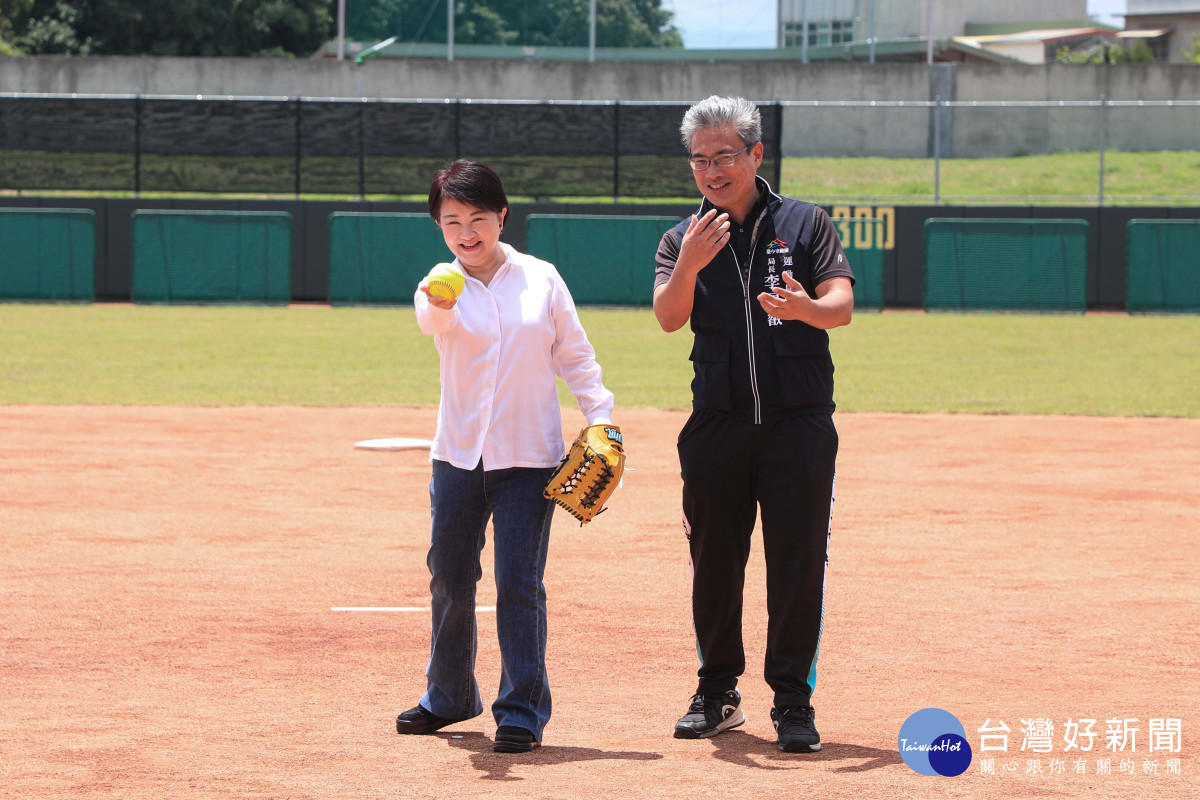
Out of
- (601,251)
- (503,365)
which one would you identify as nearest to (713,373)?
(503,365)

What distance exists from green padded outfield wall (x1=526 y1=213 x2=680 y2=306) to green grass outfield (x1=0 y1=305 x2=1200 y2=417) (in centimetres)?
59

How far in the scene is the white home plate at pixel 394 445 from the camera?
11984mm

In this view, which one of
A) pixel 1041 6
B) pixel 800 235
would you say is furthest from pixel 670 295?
pixel 1041 6

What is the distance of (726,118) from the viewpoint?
183 inches

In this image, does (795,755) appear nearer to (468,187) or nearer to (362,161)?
(468,187)

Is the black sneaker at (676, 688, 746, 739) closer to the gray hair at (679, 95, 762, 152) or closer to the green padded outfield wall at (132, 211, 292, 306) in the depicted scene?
the gray hair at (679, 95, 762, 152)

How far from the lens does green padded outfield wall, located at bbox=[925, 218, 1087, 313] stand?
26109 millimetres

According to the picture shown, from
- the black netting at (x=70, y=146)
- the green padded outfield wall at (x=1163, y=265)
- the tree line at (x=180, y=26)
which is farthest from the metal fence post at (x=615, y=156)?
the tree line at (x=180, y=26)

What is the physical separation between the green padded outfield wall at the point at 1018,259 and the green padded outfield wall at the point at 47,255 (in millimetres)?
15427

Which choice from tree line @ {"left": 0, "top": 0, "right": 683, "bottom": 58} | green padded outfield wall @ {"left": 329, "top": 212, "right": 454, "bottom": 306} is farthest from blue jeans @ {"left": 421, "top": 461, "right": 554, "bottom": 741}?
tree line @ {"left": 0, "top": 0, "right": 683, "bottom": 58}

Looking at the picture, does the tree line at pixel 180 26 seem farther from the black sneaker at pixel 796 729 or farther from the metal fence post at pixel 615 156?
the black sneaker at pixel 796 729

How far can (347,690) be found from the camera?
5441mm

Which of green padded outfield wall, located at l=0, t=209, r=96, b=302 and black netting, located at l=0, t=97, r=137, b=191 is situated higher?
black netting, located at l=0, t=97, r=137, b=191

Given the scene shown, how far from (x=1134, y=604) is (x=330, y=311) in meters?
20.2
